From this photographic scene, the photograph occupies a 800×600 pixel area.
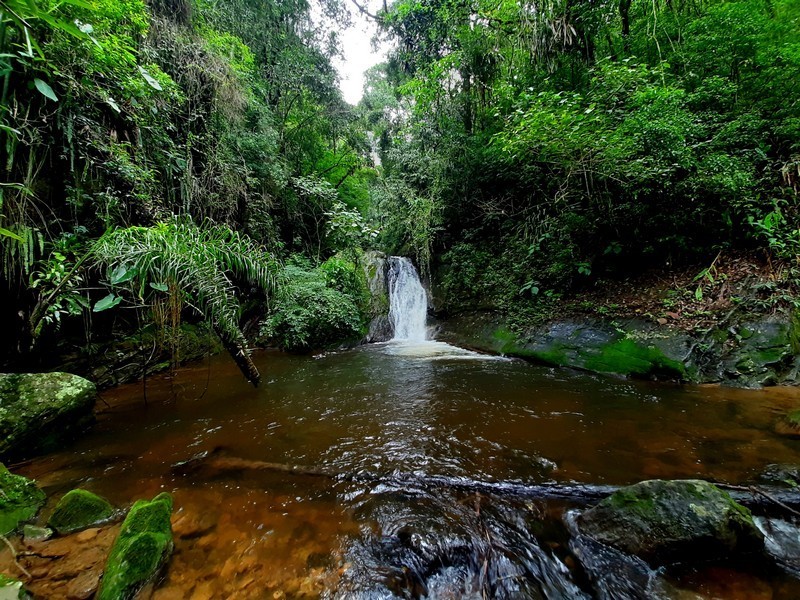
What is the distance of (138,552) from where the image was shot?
5.17ft

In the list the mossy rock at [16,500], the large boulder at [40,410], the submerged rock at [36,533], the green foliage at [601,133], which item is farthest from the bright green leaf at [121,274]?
the green foliage at [601,133]

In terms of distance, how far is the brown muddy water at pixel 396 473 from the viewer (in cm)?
164

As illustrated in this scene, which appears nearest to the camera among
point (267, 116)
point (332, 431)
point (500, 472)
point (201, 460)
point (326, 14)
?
point (500, 472)

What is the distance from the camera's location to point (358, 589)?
161 cm

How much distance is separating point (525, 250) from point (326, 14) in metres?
10.9

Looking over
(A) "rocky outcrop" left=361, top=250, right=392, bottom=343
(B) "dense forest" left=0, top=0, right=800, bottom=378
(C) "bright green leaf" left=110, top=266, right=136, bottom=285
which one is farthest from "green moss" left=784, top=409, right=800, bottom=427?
(A) "rocky outcrop" left=361, top=250, right=392, bottom=343

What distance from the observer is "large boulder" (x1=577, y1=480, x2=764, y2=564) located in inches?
66.1

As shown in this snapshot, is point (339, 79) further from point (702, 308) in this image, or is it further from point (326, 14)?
point (702, 308)

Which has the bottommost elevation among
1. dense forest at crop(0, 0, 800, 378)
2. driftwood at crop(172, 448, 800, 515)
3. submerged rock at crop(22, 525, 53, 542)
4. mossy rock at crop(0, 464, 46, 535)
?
driftwood at crop(172, 448, 800, 515)

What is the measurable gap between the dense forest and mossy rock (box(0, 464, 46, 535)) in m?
1.29

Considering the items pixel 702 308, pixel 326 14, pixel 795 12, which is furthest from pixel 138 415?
pixel 326 14

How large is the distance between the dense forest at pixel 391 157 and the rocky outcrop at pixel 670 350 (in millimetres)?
655

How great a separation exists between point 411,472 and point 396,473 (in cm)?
12

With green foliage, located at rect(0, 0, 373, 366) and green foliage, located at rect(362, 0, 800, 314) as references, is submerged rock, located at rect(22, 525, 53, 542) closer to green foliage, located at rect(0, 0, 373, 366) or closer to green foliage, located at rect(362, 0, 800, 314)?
green foliage, located at rect(0, 0, 373, 366)
